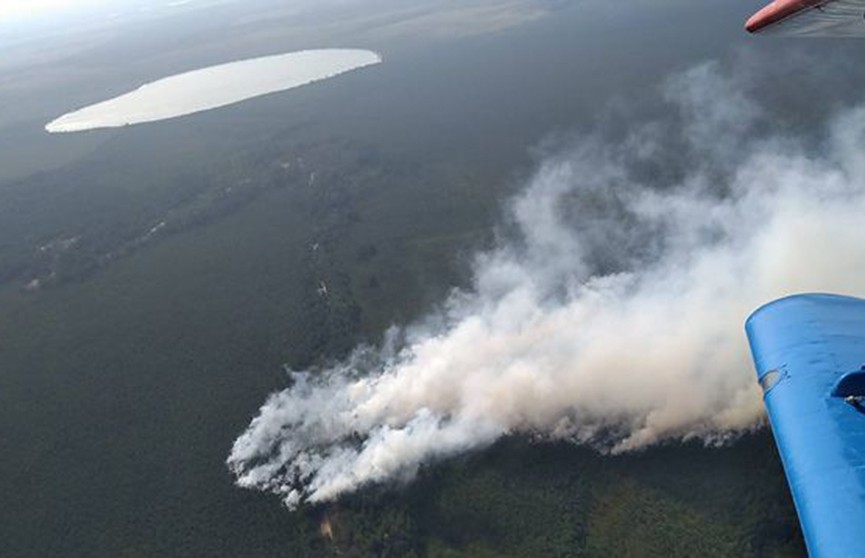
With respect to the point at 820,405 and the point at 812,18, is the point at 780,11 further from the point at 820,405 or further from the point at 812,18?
the point at 820,405

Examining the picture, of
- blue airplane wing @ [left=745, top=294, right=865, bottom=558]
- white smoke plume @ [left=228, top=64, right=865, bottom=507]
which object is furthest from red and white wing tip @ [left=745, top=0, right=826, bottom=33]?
white smoke plume @ [left=228, top=64, right=865, bottom=507]

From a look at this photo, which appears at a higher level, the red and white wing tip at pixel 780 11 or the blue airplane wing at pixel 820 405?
the red and white wing tip at pixel 780 11

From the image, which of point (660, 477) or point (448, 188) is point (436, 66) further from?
point (660, 477)

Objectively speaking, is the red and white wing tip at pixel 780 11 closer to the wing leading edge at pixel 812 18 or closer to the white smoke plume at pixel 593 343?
the wing leading edge at pixel 812 18

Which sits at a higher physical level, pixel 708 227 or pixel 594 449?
pixel 708 227

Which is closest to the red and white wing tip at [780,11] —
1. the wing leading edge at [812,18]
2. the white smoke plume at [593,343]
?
the wing leading edge at [812,18]

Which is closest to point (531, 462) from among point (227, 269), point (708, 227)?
point (708, 227)
